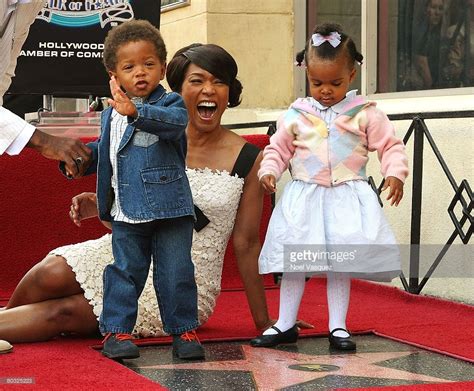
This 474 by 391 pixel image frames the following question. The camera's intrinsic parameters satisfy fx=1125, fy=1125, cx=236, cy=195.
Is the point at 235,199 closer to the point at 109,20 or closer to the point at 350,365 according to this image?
the point at 350,365

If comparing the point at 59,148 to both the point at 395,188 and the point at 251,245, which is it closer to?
the point at 251,245

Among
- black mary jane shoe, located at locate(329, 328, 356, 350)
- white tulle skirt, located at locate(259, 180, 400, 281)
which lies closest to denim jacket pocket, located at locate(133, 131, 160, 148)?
white tulle skirt, located at locate(259, 180, 400, 281)

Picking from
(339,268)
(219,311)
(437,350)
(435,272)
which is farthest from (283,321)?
(435,272)

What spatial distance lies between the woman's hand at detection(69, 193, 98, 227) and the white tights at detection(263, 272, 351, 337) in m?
0.88

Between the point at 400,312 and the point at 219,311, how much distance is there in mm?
954

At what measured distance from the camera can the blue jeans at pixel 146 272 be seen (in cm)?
450

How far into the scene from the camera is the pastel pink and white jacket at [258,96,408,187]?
485cm

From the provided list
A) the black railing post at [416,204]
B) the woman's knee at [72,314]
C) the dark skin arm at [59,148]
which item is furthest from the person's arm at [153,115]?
the black railing post at [416,204]

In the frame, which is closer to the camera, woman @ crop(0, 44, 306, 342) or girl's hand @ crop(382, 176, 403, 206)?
girl's hand @ crop(382, 176, 403, 206)

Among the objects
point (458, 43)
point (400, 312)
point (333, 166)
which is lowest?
point (400, 312)

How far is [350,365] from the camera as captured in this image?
14.5ft

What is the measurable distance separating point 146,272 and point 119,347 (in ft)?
1.08

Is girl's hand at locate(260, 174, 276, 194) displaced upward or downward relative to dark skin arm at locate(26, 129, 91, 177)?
downward

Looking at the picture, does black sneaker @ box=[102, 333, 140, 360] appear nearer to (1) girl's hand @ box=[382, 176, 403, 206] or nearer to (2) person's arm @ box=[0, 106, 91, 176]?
(2) person's arm @ box=[0, 106, 91, 176]
